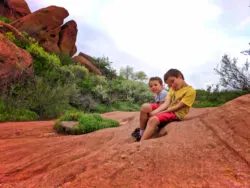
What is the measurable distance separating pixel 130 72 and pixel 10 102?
61.0 ft

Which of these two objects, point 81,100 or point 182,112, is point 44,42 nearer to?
A: point 81,100

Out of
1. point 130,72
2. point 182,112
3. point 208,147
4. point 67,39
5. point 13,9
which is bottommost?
point 208,147

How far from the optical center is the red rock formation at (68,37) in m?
19.2

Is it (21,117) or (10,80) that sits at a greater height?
(10,80)

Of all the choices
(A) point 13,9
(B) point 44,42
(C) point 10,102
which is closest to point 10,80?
(C) point 10,102

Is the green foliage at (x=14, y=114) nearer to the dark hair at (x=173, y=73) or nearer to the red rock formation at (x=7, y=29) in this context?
the dark hair at (x=173, y=73)

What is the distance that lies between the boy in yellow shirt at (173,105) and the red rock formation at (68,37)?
16483 mm

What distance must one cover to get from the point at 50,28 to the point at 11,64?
10.8 meters

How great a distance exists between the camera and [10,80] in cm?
802

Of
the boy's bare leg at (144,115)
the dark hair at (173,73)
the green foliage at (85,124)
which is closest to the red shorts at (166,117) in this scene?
the boy's bare leg at (144,115)

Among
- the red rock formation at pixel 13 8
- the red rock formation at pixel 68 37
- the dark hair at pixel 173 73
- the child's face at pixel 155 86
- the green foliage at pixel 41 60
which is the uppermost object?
the red rock formation at pixel 13 8

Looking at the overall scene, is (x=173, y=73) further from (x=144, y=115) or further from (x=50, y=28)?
(x=50, y=28)

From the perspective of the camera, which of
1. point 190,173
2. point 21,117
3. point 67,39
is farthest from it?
point 67,39

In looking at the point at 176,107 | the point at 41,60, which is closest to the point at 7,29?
the point at 41,60
